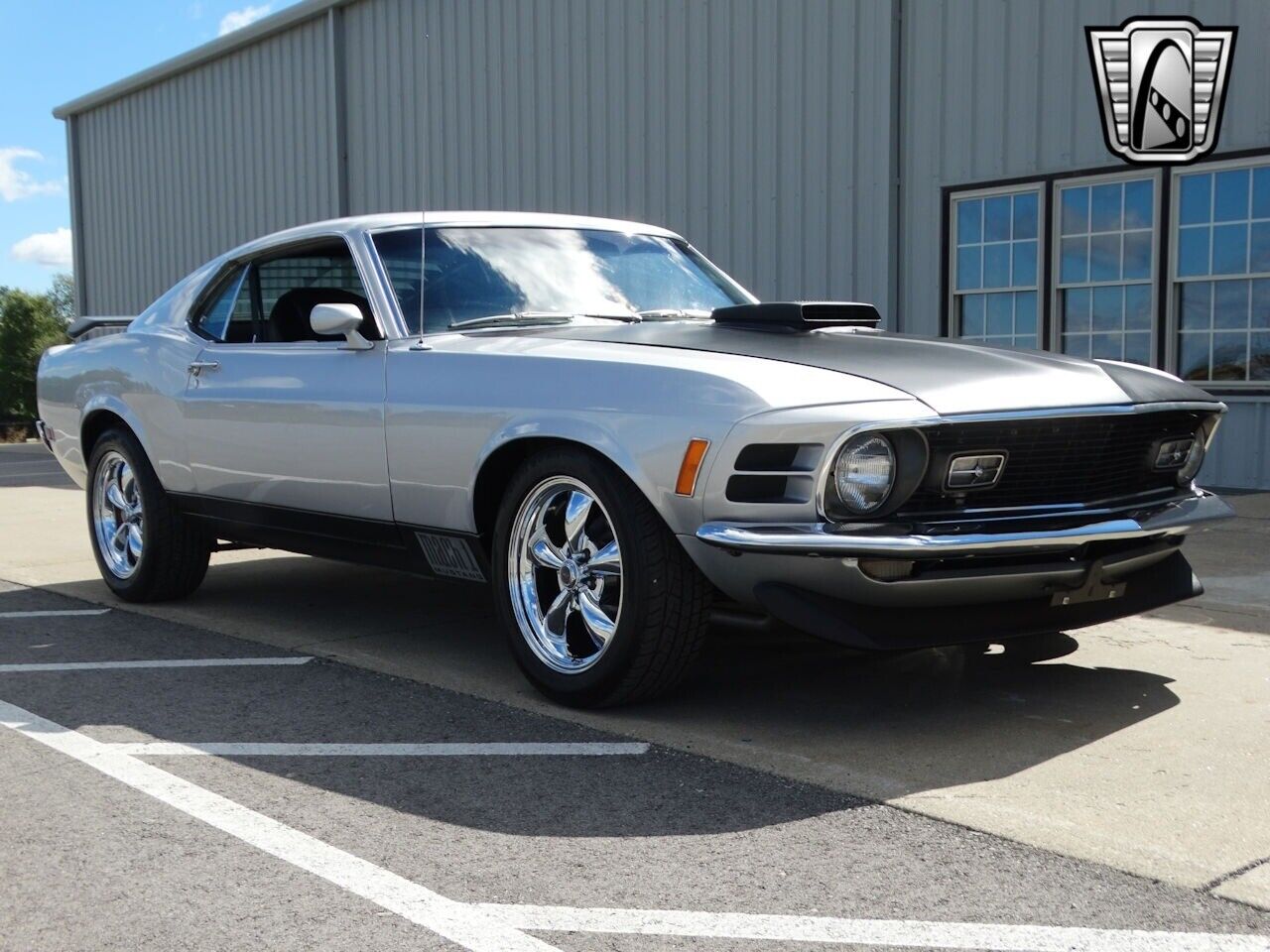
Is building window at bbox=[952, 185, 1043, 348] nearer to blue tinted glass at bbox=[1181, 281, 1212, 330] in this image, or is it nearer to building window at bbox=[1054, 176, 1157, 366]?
building window at bbox=[1054, 176, 1157, 366]

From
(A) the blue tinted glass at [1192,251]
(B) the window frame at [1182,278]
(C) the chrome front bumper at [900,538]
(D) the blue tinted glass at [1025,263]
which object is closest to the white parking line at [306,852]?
(C) the chrome front bumper at [900,538]

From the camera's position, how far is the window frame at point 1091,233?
10758 millimetres

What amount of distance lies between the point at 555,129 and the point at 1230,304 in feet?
25.8

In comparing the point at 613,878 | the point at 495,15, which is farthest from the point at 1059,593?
the point at 495,15

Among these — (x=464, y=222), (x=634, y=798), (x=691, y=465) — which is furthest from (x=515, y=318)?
(x=634, y=798)

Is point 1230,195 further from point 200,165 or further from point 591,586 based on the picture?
point 200,165

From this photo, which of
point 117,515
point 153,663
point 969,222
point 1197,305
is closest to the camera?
point 153,663

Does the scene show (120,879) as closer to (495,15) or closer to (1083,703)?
(1083,703)

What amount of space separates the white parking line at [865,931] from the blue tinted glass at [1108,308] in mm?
9106

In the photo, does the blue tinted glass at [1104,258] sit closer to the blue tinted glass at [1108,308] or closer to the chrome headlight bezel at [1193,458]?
the blue tinted glass at [1108,308]

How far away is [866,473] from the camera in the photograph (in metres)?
3.81

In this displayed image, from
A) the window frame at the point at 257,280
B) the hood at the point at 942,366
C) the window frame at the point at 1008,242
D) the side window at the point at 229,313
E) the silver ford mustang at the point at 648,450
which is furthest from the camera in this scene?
the window frame at the point at 1008,242

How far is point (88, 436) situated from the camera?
6875 millimetres

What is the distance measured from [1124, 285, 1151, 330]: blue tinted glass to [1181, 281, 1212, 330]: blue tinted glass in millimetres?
272
